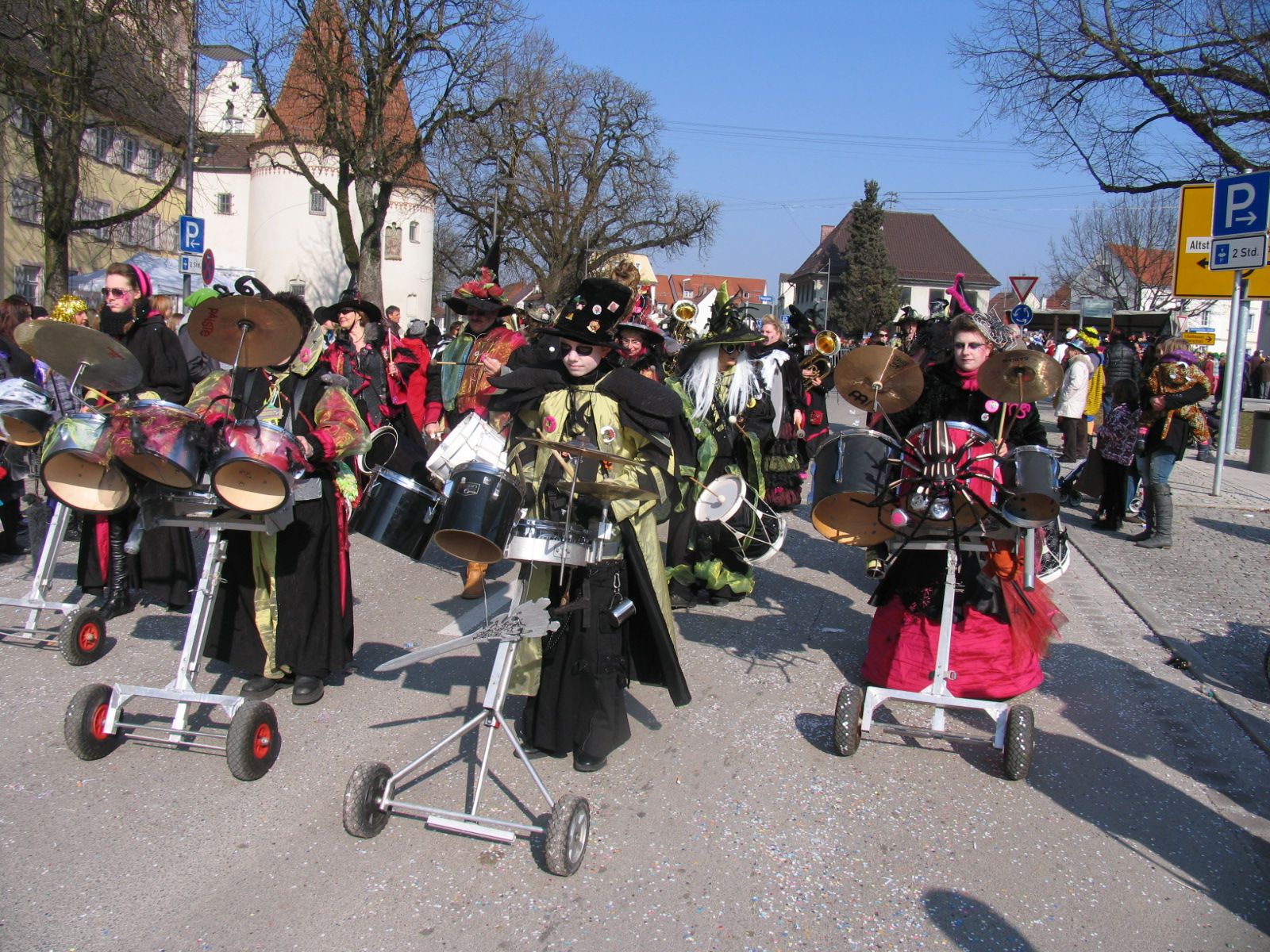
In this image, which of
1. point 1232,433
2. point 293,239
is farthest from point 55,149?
point 293,239

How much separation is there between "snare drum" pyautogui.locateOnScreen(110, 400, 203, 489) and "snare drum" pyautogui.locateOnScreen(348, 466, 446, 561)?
0.66 metres

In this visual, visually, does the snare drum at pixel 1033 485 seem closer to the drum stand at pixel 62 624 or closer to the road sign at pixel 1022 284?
the drum stand at pixel 62 624

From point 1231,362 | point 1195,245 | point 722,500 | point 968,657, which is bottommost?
point 968,657

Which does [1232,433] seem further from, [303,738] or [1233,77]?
[303,738]

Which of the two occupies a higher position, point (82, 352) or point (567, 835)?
point (82, 352)

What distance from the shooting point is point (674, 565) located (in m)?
6.61

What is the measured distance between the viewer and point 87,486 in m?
3.89

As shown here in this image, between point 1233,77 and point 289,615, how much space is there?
14651 mm

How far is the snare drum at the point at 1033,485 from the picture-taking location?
374 centimetres

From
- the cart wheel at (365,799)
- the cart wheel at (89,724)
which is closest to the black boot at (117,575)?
the cart wheel at (89,724)

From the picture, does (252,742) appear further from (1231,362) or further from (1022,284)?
(1022,284)

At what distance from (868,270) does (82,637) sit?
64.4 metres

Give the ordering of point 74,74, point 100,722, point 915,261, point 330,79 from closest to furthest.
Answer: point 100,722 < point 74,74 < point 330,79 < point 915,261

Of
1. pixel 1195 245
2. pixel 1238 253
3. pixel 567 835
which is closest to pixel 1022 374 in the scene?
pixel 567 835
